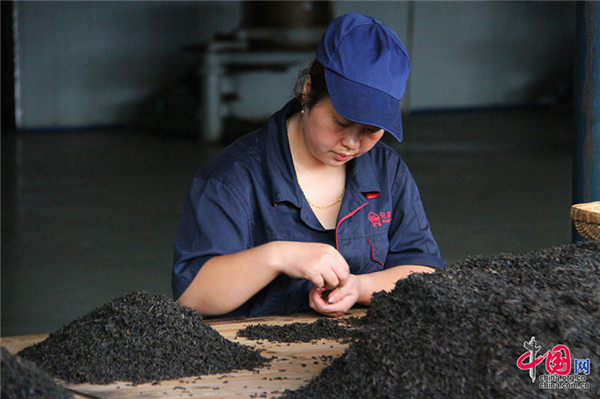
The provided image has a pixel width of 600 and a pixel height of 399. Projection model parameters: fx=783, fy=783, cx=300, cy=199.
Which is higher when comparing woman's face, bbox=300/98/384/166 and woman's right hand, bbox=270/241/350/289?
woman's face, bbox=300/98/384/166

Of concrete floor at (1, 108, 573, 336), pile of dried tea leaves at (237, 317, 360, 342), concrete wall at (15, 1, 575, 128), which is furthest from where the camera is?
concrete wall at (15, 1, 575, 128)

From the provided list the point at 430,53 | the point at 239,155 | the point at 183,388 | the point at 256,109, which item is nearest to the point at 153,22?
the point at 256,109

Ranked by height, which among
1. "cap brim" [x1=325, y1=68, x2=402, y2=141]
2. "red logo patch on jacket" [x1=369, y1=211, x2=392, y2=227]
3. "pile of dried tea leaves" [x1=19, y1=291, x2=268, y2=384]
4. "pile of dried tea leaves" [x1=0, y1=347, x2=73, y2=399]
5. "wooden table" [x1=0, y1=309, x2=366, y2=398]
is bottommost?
"wooden table" [x1=0, y1=309, x2=366, y2=398]

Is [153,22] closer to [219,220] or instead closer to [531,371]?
[219,220]

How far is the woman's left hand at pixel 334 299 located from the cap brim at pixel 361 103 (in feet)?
0.84

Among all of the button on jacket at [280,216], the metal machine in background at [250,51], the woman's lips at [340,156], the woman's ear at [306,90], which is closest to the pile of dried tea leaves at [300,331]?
the button on jacket at [280,216]

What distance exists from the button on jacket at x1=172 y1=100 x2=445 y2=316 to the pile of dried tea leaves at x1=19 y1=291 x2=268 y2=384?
25 centimetres

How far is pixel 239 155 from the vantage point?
1395 mm

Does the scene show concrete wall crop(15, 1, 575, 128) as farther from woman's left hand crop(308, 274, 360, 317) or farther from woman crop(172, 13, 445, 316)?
woman's left hand crop(308, 274, 360, 317)

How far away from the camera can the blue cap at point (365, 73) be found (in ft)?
3.91

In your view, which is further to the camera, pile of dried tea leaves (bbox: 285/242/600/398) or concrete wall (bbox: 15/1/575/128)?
concrete wall (bbox: 15/1/575/128)

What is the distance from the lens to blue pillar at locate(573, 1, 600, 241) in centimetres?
192

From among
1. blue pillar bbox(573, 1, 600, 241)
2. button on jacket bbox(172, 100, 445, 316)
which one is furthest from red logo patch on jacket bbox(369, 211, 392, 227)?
blue pillar bbox(573, 1, 600, 241)

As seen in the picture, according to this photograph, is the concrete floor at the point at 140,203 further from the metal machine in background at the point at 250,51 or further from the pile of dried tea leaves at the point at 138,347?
the pile of dried tea leaves at the point at 138,347
